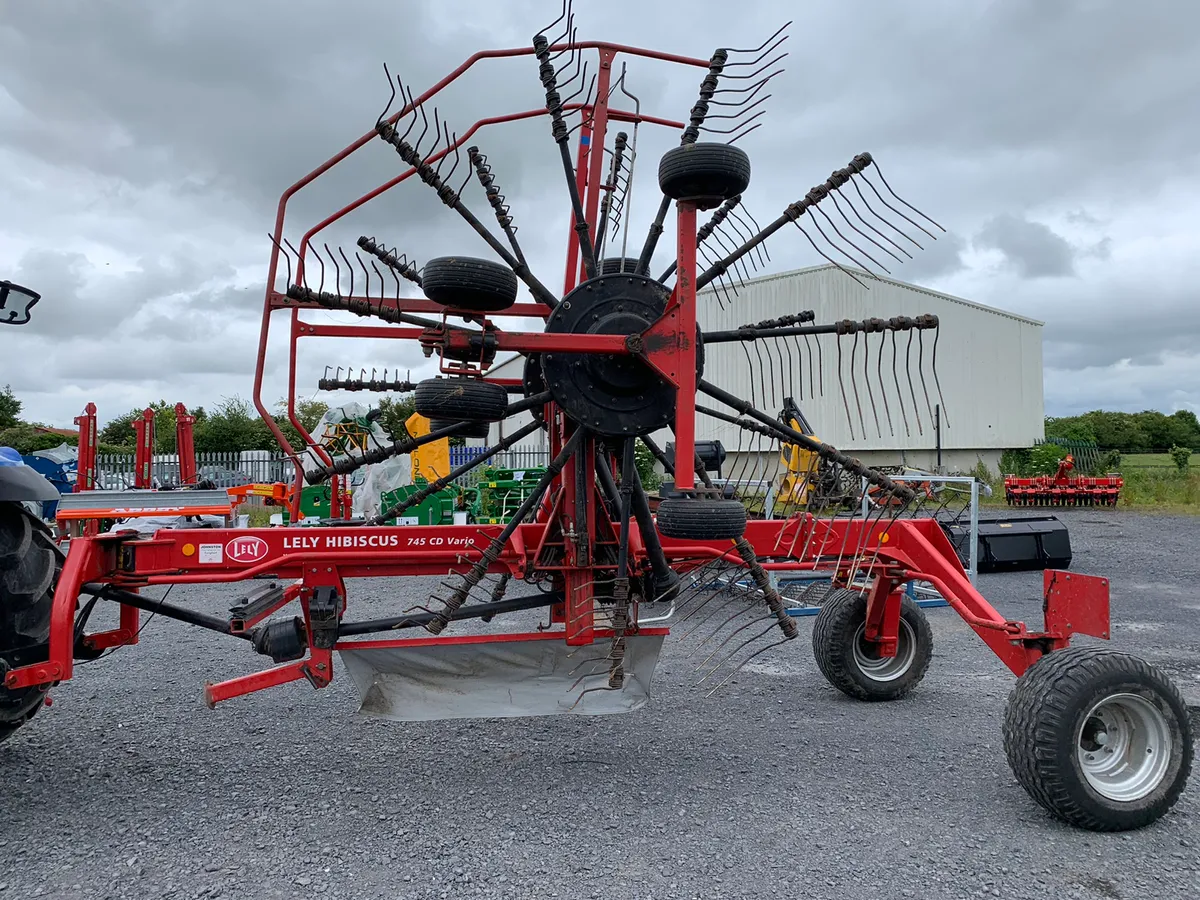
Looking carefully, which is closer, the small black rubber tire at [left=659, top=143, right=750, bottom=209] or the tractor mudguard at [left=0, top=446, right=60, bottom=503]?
the small black rubber tire at [left=659, top=143, right=750, bottom=209]

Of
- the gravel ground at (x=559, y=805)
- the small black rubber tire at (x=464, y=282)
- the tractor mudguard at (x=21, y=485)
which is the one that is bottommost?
the gravel ground at (x=559, y=805)

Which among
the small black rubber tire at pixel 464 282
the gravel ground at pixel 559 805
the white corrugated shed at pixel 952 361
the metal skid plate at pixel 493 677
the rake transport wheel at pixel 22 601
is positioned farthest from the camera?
the white corrugated shed at pixel 952 361

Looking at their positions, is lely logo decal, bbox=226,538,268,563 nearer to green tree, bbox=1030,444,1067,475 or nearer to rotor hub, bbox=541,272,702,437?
rotor hub, bbox=541,272,702,437

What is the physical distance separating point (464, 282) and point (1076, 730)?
3.04 meters

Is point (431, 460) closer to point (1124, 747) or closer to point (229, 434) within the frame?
point (1124, 747)

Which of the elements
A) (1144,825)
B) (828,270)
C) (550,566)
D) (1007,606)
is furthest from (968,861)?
(828,270)

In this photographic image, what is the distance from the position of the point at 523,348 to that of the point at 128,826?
2619 millimetres

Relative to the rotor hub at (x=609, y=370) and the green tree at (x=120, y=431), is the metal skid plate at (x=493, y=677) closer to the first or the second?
the rotor hub at (x=609, y=370)

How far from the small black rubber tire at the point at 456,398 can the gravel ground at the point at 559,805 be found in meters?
1.73

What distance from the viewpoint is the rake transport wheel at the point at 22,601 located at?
12.2ft

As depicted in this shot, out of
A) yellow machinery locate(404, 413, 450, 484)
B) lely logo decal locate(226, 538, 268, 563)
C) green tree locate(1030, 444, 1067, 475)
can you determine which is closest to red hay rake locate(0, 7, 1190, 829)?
lely logo decal locate(226, 538, 268, 563)

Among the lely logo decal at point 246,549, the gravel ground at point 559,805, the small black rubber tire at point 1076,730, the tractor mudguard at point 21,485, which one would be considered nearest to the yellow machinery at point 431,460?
the gravel ground at point 559,805

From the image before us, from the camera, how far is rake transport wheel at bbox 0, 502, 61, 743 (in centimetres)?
371

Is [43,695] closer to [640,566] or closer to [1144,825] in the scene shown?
[640,566]
